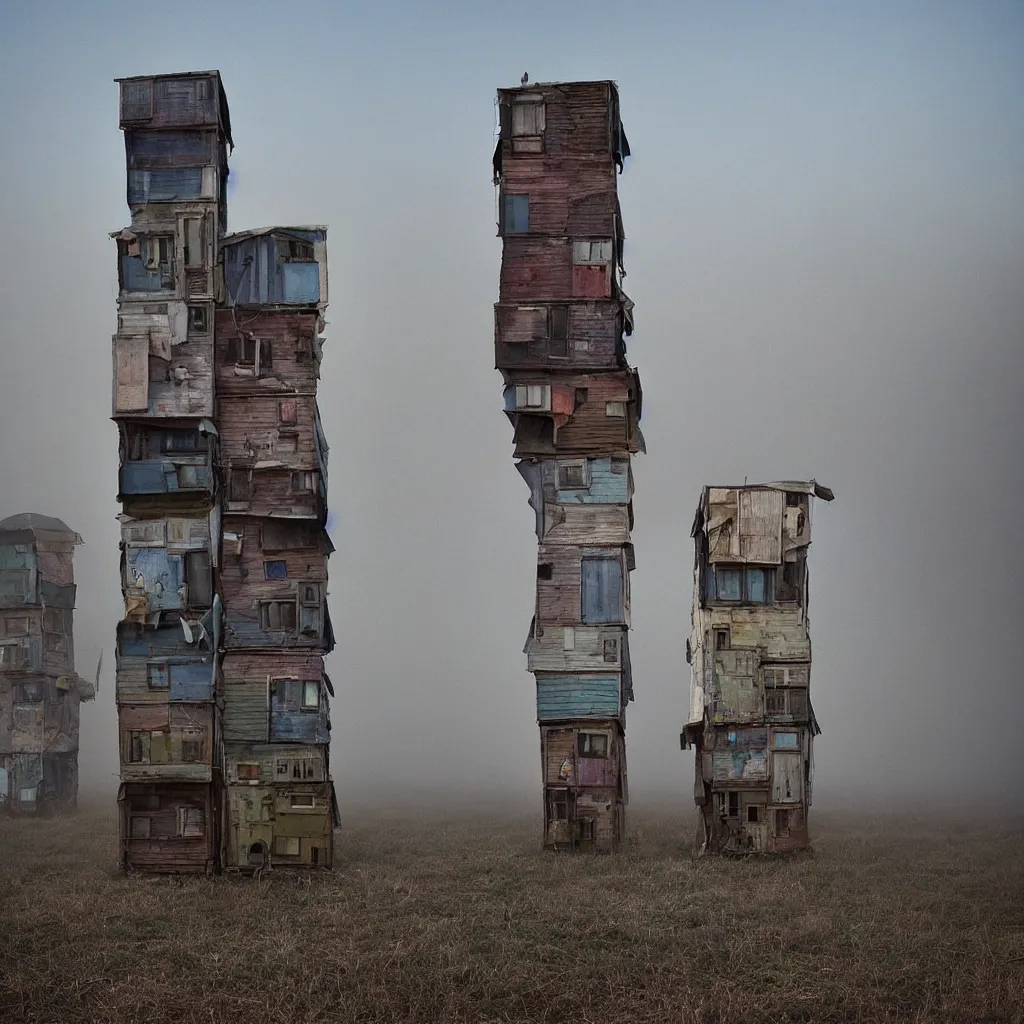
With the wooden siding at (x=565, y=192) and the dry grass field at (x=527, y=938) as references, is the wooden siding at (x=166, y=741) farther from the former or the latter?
the wooden siding at (x=565, y=192)

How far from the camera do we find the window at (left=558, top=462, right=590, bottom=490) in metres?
36.6

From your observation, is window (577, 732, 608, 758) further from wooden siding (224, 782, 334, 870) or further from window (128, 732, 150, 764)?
window (128, 732, 150, 764)

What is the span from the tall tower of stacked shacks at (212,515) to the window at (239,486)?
24 mm

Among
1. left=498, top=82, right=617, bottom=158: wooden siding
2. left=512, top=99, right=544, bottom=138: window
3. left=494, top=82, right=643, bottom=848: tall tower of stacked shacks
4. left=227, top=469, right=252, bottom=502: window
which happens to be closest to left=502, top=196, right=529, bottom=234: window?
left=494, top=82, right=643, bottom=848: tall tower of stacked shacks

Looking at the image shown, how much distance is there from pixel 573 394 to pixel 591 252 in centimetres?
372

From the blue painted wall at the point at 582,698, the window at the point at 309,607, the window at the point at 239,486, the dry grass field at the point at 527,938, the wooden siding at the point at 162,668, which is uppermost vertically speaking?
the window at the point at 239,486

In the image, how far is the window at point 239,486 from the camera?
33.9m

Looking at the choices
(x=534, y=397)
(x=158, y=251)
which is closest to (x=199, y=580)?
(x=158, y=251)

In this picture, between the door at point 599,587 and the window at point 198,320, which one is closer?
the window at point 198,320

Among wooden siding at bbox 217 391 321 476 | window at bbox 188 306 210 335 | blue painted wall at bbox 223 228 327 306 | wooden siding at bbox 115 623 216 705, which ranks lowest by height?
wooden siding at bbox 115 623 216 705

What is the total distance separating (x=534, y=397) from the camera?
1430 inches

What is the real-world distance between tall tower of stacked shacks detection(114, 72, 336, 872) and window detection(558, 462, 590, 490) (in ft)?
21.3

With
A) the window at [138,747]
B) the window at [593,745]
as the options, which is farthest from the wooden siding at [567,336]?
the window at [138,747]

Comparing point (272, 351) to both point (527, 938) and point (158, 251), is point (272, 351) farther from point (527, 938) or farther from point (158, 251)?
point (527, 938)
